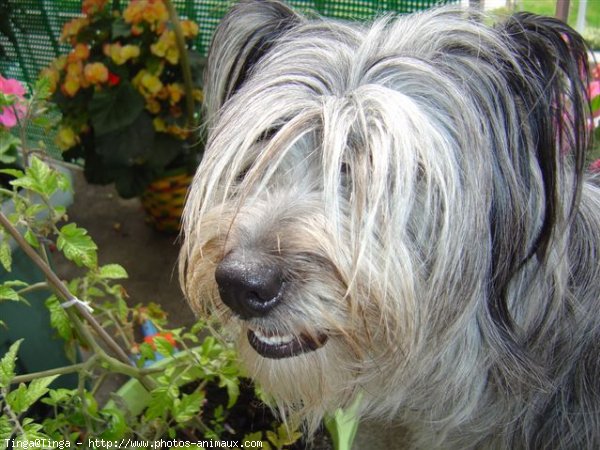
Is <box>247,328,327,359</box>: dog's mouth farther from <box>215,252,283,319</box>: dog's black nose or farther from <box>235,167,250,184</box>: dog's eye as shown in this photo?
<box>235,167,250,184</box>: dog's eye

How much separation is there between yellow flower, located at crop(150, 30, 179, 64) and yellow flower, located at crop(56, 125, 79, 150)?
47cm

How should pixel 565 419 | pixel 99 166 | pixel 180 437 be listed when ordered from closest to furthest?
pixel 565 419, pixel 180 437, pixel 99 166

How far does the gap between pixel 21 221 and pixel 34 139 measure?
6.69 feet

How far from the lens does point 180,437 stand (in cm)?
A: 165

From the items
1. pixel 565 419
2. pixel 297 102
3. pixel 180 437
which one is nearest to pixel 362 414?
pixel 565 419

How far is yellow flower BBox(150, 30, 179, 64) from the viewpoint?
7.92 ft

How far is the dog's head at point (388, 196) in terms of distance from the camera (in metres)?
1.00

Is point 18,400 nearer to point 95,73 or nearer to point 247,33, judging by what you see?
point 247,33

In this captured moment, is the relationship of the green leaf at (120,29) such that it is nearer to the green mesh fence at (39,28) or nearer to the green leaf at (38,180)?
the green mesh fence at (39,28)

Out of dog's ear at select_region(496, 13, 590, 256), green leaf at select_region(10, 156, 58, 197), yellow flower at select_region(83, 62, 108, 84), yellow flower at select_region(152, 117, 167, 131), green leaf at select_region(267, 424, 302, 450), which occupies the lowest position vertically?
green leaf at select_region(267, 424, 302, 450)

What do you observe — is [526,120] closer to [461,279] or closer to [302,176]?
[461,279]

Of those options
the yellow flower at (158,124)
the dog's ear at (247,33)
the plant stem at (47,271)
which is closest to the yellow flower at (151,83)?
the yellow flower at (158,124)

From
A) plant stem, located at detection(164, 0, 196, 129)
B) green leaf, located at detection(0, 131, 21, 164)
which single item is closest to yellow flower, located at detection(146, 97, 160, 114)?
plant stem, located at detection(164, 0, 196, 129)

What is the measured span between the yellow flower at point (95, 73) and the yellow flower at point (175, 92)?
0.77ft
